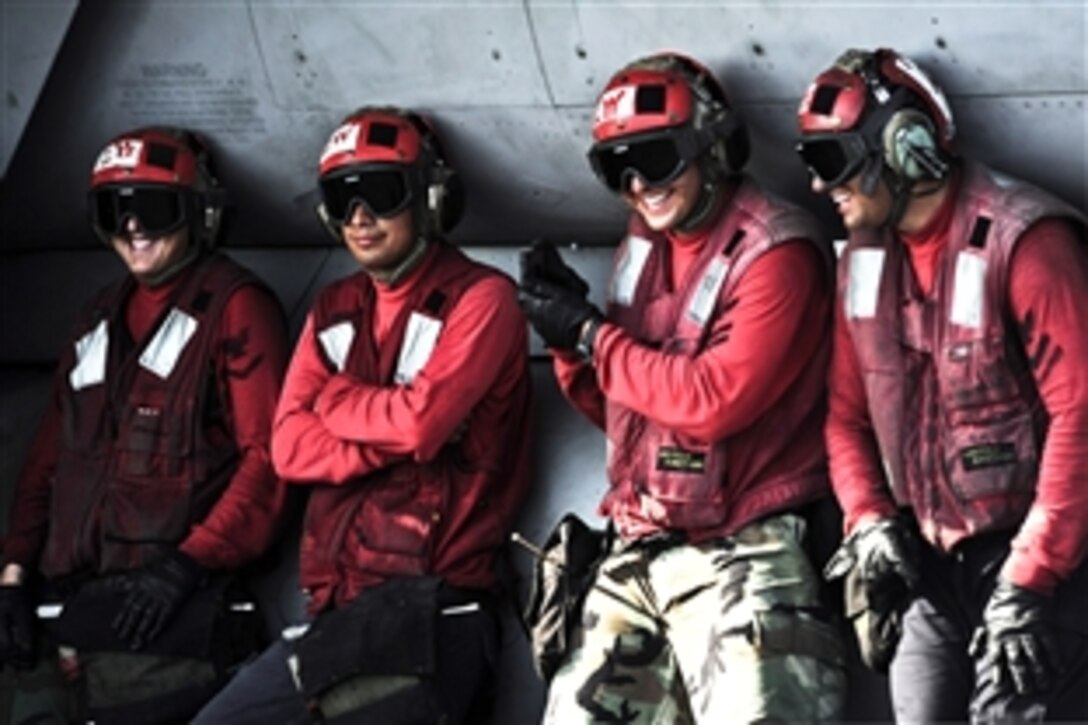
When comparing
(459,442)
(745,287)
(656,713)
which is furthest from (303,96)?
(656,713)

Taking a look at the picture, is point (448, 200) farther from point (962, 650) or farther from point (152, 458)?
point (962, 650)

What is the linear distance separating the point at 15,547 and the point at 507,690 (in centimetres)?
141

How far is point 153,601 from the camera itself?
6.42 m

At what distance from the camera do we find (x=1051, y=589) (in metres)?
5.28

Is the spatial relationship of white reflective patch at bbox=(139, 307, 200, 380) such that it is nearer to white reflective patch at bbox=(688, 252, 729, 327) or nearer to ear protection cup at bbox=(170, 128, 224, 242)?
ear protection cup at bbox=(170, 128, 224, 242)

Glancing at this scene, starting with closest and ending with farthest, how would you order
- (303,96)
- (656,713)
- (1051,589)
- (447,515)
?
(1051,589) → (656,713) → (447,515) → (303,96)

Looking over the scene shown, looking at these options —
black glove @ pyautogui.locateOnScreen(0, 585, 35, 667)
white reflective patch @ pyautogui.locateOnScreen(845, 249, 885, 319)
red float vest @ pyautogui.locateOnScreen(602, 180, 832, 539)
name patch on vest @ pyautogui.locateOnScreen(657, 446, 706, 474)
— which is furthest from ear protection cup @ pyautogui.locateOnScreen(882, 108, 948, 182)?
black glove @ pyautogui.locateOnScreen(0, 585, 35, 667)

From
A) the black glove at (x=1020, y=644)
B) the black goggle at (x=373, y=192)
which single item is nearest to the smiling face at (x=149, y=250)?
the black goggle at (x=373, y=192)

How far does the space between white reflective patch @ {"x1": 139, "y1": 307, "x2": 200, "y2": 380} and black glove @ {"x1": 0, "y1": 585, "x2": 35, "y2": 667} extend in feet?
2.22

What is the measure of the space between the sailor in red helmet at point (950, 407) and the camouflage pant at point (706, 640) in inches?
5.2

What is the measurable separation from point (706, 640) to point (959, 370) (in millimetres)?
783

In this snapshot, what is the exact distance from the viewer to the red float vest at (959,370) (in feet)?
17.9

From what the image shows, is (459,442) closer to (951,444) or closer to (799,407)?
(799,407)

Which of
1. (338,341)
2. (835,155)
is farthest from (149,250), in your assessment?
(835,155)
